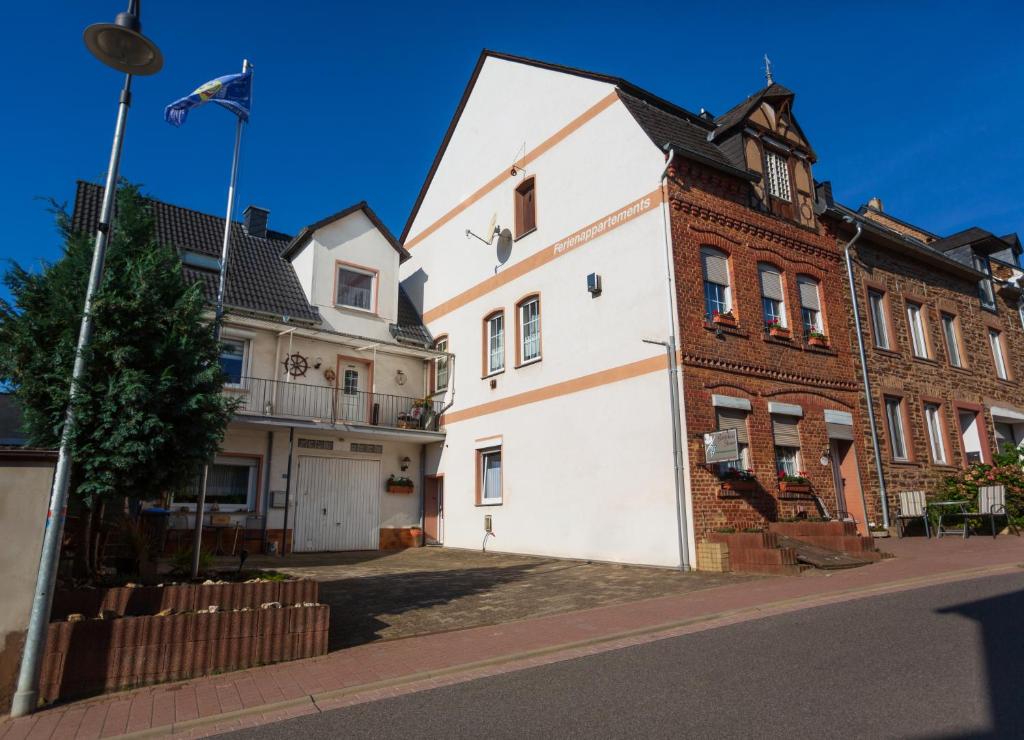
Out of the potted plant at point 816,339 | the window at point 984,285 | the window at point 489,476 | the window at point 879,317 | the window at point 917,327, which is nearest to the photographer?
the potted plant at point 816,339

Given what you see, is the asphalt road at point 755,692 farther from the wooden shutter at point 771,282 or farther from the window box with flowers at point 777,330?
the wooden shutter at point 771,282

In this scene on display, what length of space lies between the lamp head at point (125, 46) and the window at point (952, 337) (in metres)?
20.4

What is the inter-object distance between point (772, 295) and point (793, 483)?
408cm

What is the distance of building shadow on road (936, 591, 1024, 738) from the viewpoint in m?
3.94

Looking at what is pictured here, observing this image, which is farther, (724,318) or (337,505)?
(337,505)

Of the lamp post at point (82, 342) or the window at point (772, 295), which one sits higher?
the window at point (772, 295)

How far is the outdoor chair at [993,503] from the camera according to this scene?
13617 mm

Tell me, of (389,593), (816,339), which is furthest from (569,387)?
(389,593)

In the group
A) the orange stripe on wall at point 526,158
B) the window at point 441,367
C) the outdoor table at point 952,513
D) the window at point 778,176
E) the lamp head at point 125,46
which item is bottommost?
the outdoor table at point 952,513

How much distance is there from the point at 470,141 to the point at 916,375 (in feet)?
45.0

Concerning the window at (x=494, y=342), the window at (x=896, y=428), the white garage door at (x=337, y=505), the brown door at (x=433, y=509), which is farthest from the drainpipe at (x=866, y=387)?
the white garage door at (x=337, y=505)

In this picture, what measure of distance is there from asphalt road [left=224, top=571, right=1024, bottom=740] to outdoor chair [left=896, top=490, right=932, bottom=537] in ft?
30.2

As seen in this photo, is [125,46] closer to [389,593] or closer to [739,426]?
[389,593]

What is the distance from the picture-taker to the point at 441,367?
19.4 metres
